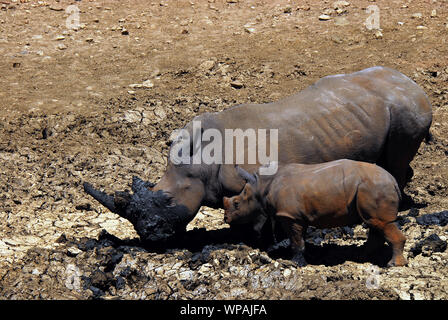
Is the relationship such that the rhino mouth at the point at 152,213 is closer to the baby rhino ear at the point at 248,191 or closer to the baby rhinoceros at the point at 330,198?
the baby rhino ear at the point at 248,191

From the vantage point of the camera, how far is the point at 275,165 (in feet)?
26.0

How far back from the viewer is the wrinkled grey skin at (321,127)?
8281mm

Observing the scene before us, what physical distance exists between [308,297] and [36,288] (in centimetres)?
276

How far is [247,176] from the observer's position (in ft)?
26.2

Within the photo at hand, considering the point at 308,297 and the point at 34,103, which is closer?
the point at 308,297

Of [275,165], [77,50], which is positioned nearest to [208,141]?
[275,165]

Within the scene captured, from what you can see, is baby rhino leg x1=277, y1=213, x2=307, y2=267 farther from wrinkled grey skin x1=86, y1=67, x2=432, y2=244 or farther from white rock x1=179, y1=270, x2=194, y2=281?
white rock x1=179, y1=270, x2=194, y2=281

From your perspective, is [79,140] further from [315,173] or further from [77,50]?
[315,173]

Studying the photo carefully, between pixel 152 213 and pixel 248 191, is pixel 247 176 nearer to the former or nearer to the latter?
pixel 248 191

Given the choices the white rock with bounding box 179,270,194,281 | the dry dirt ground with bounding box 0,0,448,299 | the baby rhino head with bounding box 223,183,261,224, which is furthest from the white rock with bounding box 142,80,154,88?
the white rock with bounding box 179,270,194,281

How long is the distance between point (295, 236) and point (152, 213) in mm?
1689

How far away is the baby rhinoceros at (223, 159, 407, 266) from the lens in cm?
735

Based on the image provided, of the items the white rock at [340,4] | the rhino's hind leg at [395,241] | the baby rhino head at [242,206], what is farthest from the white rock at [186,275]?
the white rock at [340,4]

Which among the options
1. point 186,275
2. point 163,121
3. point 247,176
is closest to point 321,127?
point 247,176
